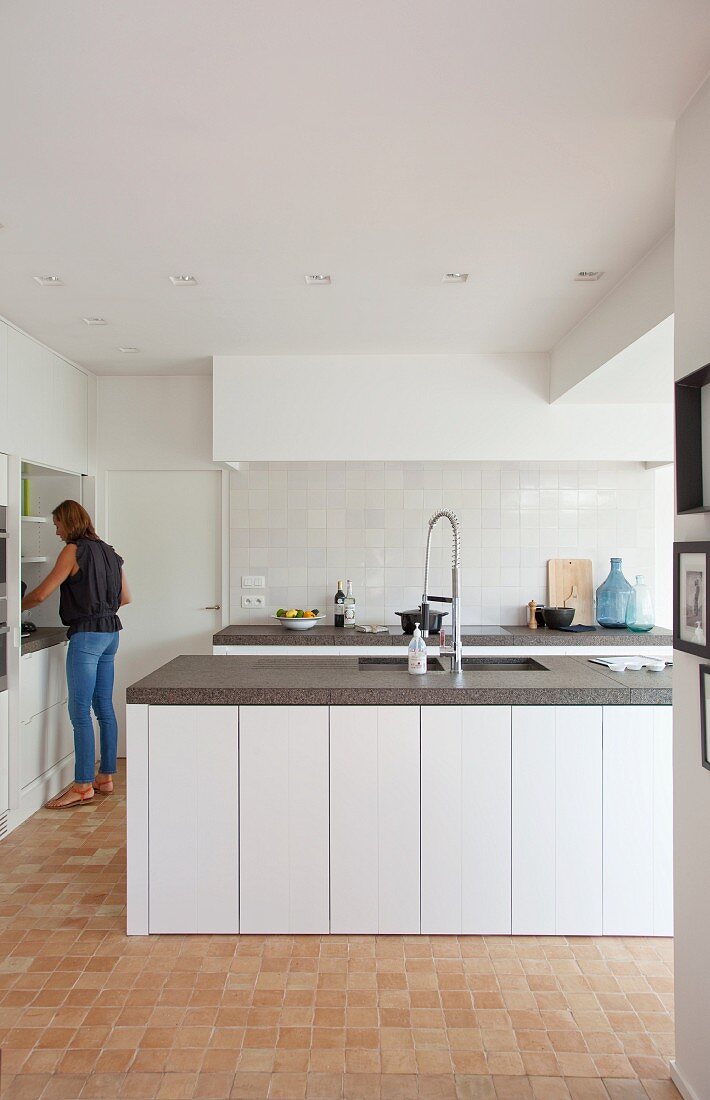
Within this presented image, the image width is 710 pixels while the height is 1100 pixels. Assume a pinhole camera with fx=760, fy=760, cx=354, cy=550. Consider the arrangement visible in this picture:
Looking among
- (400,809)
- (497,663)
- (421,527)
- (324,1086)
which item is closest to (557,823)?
(400,809)

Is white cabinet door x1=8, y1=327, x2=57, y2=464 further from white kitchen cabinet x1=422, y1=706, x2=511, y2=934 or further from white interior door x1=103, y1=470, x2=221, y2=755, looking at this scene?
white kitchen cabinet x1=422, y1=706, x2=511, y2=934

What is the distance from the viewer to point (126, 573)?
16.6 feet

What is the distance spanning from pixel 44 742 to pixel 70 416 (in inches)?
74.0

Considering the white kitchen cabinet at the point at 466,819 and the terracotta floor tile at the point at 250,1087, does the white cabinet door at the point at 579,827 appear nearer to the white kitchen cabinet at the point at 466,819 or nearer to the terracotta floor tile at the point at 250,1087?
the white kitchen cabinet at the point at 466,819

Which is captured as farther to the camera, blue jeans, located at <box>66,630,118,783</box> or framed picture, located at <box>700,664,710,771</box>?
blue jeans, located at <box>66,630,118,783</box>

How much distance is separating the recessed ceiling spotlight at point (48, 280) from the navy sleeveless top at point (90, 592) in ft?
4.66

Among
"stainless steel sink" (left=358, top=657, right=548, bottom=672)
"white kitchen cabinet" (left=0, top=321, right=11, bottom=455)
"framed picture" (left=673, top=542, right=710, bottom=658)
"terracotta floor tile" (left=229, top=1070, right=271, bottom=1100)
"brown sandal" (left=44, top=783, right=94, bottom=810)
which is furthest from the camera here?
"brown sandal" (left=44, top=783, right=94, bottom=810)

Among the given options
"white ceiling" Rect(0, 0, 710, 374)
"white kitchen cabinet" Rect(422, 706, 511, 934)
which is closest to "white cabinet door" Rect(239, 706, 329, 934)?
"white kitchen cabinet" Rect(422, 706, 511, 934)

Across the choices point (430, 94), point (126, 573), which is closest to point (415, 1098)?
point (430, 94)

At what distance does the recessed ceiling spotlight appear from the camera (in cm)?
311

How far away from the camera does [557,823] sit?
267 centimetres

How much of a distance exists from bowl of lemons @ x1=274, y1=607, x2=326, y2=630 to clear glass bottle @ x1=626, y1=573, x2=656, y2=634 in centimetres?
193

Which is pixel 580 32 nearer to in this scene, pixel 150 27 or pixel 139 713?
pixel 150 27

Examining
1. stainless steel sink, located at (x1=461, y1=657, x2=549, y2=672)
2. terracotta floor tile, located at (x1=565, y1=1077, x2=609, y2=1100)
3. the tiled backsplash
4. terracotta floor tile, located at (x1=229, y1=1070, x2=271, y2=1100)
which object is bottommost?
terracotta floor tile, located at (x1=565, y1=1077, x2=609, y2=1100)
